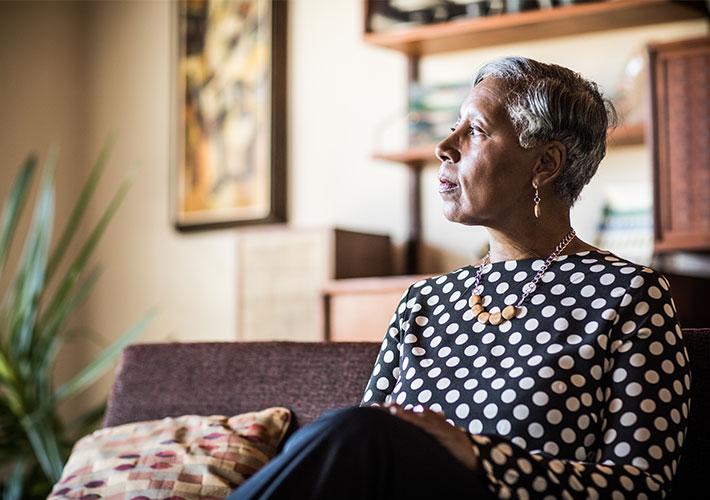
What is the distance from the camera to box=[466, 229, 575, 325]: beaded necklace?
63.5 inches

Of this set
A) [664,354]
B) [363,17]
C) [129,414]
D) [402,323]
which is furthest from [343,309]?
[664,354]

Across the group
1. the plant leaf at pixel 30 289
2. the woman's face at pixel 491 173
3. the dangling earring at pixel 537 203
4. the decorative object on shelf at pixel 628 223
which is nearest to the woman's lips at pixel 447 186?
the woman's face at pixel 491 173

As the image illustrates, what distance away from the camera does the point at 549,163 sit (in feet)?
5.77

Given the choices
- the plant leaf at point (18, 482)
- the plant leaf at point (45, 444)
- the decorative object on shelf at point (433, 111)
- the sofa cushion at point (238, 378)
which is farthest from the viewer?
the decorative object on shelf at point (433, 111)

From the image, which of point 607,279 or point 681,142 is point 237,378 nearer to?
point 607,279

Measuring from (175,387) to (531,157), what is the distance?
0.83m

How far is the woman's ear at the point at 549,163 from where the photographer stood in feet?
5.73

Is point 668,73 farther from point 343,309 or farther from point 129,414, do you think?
point 129,414

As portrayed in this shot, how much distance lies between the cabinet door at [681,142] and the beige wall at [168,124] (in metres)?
0.37

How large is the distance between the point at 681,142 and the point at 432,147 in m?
0.88

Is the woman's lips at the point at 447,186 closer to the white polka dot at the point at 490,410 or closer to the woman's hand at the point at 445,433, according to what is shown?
the white polka dot at the point at 490,410

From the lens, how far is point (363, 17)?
378 cm

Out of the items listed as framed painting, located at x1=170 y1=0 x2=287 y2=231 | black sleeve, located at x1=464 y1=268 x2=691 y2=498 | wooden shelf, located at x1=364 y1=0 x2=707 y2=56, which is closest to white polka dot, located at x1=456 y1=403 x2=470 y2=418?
black sleeve, located at x1=464 y1=268 x2=691 y2=498

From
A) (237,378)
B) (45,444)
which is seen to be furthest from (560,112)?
(45,444)
